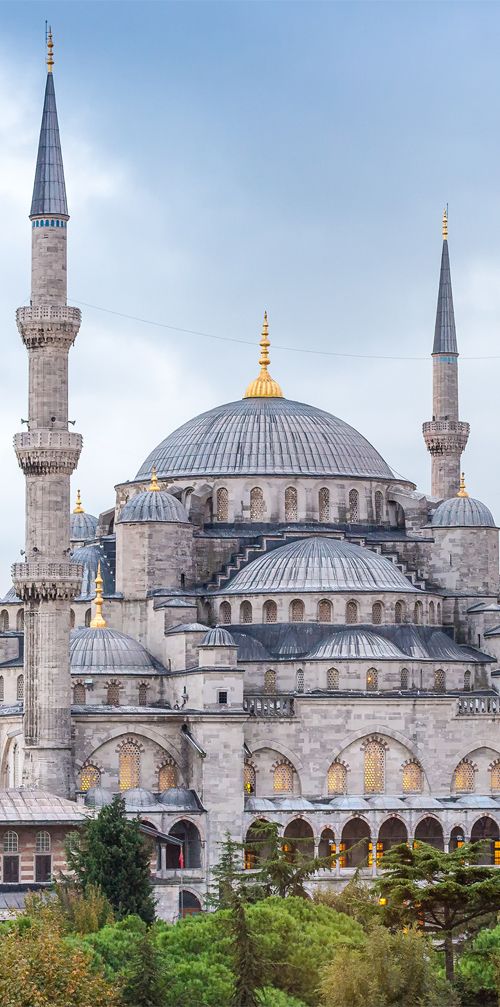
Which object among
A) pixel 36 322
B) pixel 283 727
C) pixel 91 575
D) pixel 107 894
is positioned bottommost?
pixel 107 894

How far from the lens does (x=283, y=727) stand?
72688 millimetres

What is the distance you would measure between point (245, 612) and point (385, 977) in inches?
1097

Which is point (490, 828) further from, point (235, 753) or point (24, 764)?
point (24, 764)

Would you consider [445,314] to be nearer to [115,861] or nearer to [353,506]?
[353,506]

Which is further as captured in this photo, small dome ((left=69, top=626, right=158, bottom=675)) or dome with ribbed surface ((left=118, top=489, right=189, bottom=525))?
dome with ribbed surface ((left=118, top=489, right=189, bottom=525))

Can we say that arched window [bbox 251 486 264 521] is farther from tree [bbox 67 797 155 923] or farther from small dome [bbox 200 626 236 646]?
tree [bbox 67 797 155 923]

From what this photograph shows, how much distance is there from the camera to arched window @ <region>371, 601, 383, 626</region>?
250 ft

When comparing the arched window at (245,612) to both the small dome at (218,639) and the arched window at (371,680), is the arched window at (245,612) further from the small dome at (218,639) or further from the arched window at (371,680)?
the small dome at (218,639)

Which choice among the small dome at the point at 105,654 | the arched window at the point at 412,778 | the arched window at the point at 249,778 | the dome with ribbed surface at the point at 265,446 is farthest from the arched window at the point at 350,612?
the dome with ribbed surface at the point at 265,446

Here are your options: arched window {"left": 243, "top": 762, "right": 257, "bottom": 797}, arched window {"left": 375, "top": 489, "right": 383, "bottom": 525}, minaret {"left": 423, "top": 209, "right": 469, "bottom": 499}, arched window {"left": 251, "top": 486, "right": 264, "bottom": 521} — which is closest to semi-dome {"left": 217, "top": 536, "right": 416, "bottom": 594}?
arched window {"left": 251, "top": 486, "right": 264, "bottom": 521}

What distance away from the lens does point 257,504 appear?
8138 centimetres

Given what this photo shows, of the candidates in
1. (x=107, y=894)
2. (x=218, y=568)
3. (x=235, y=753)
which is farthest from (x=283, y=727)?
(x=107, y=894)

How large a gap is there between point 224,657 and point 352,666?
13.2 ft

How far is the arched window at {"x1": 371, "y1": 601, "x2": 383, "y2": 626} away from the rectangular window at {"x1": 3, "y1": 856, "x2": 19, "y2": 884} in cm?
1398
